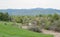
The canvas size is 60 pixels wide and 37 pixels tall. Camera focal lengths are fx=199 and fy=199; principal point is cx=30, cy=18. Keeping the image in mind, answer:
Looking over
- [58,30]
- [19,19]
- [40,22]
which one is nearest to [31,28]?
[58,30]

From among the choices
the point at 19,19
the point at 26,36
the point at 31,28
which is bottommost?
the point at 19,19

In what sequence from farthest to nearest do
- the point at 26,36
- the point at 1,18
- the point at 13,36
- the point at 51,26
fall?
1. the point at 1,18
2. the point at 51,26
3. the point at 26,36
4. the point at 13,36

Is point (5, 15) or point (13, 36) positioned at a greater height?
point (13, 36)

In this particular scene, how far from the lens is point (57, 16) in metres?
40.5

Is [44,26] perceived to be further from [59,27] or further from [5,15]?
[5,15]

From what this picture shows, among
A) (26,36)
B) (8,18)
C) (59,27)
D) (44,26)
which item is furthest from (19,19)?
(26,36)

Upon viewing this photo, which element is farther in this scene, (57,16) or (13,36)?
(57,16)

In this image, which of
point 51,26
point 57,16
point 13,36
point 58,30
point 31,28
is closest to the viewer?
point 13,36

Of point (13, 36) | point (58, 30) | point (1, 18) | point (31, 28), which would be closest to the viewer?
point (13, 36)

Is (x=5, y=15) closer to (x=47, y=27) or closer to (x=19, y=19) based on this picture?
(x=19, y=19)

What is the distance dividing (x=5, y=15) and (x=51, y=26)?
2190cm

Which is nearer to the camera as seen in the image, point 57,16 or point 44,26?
point 44,26

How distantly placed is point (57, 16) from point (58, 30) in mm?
8039

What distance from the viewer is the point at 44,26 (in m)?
36.6
